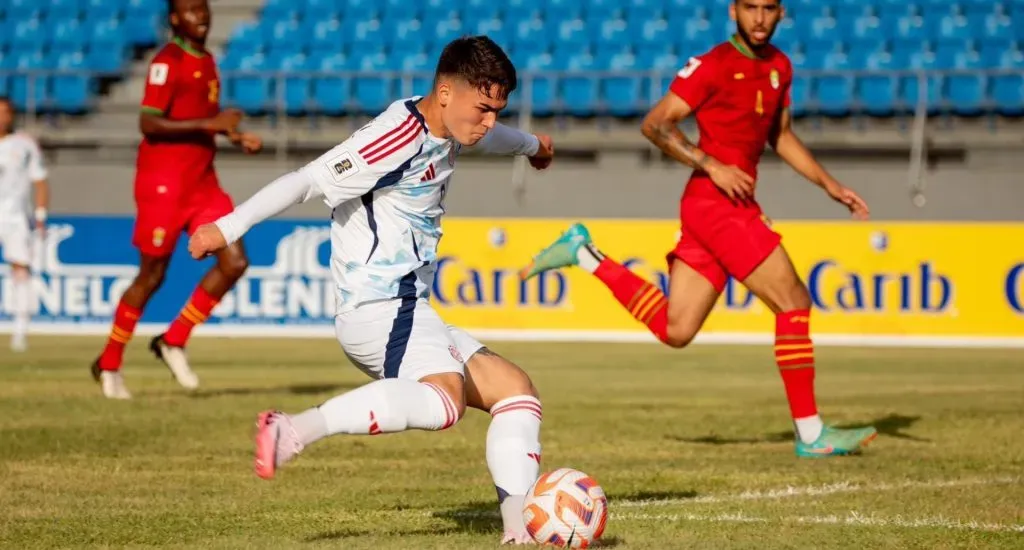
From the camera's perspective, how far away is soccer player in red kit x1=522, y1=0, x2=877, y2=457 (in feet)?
25.7

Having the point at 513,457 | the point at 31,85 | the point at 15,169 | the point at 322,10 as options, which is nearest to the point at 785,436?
the point at 513,457

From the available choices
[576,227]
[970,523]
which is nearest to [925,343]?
[576,227]

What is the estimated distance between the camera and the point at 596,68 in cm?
2050

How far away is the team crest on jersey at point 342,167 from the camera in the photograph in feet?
16.7

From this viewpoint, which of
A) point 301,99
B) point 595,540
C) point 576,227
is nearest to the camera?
point 595,540

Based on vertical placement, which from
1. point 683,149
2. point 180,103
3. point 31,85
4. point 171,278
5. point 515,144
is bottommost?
point 171,278

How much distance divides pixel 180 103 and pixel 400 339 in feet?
17.6

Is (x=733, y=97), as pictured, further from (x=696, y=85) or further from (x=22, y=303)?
(x=22, y=303)

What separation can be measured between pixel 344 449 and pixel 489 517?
7.64 feet

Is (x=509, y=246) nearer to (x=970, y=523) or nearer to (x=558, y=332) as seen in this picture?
(x=558, y=332)

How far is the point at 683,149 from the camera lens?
777 cm

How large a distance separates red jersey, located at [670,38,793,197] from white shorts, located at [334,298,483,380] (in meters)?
3.00

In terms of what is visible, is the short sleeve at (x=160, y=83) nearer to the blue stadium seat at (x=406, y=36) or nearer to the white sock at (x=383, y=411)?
the white sock at (x=383, y=411)

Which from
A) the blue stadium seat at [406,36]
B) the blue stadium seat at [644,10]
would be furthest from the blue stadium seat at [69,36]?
the blue stadium seat at [644,10]
